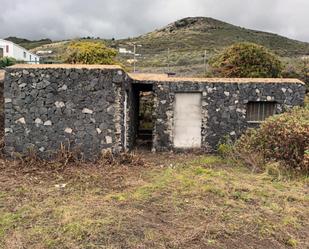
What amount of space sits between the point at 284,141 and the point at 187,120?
3.57m

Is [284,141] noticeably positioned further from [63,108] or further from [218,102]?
[63,108]

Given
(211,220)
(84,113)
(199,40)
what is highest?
(199,40)

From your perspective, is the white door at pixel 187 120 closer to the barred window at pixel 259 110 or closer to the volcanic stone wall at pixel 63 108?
the barred window at pixel 259 110

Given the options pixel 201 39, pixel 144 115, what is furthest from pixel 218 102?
pixel 201 39

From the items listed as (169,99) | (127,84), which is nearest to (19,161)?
(127,84)

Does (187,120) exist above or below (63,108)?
below

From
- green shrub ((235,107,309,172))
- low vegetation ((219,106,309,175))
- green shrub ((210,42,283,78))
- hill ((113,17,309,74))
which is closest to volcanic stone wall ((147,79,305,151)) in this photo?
low vegetation ((219,106,309,175))

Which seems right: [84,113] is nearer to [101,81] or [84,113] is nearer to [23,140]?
[101,81]

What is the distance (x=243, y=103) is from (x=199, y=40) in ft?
153

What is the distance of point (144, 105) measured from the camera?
53.8 ft

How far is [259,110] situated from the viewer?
42.0 ft

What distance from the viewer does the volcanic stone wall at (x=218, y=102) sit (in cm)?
1233

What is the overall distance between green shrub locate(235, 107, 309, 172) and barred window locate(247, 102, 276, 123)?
173 cm

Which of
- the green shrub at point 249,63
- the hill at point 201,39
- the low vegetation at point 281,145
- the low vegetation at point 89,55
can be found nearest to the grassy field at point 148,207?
the low vegetation at point 281,145
